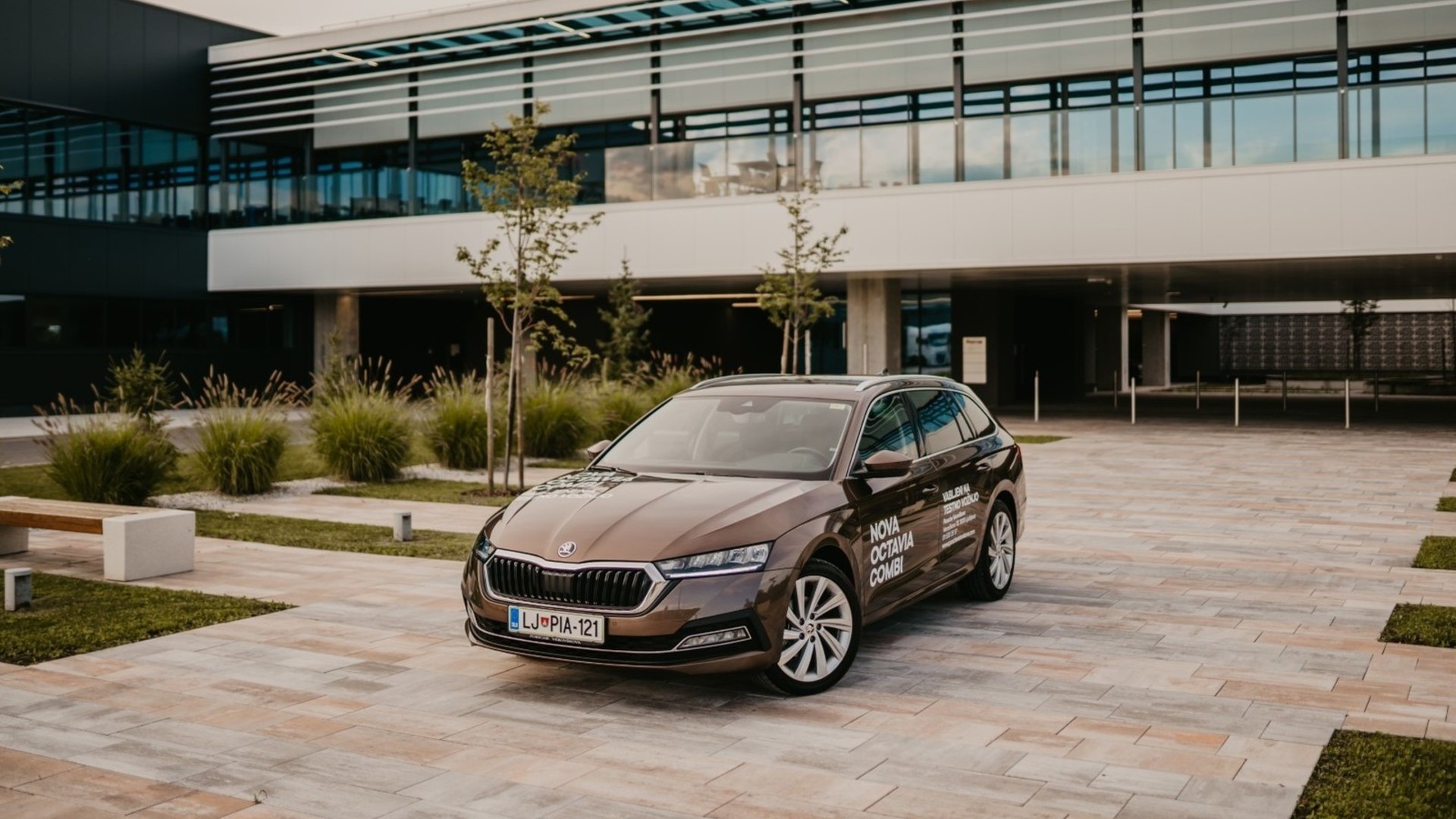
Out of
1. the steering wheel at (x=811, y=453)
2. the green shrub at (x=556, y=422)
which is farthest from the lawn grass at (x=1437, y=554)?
the green shrub at (x=556, y=422)

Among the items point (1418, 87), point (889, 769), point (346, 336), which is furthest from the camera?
point (346, 336)

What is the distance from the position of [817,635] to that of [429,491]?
9.85 metres

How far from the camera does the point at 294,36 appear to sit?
3130cm

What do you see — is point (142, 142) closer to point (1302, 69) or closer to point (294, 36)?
point (294, 36)

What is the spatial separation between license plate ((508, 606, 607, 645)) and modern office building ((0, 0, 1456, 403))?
18.5 metres

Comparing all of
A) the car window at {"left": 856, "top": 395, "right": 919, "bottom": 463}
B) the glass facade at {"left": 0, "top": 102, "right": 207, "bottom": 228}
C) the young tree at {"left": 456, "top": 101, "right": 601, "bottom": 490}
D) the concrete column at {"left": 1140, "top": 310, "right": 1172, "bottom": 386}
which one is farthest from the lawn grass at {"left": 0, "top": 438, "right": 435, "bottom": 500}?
the concrete column at {"left": 1140, "top": 310, "right": 1172, "bottom": 386}

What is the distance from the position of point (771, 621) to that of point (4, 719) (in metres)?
3.58

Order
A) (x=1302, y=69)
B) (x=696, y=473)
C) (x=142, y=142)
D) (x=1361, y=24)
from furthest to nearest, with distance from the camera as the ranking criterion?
(x=142, y=142)
(x=1302, y=69)
(x=1361, y=24)
(x=696, y=473)

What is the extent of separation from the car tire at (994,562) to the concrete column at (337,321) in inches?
1074

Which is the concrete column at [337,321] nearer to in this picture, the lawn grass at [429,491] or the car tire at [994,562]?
the lawn grass at [429,491]

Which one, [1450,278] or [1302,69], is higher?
[1302,69]

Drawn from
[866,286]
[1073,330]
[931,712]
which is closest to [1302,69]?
[866,286]

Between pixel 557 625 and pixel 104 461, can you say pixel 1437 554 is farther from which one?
pixel 104 461

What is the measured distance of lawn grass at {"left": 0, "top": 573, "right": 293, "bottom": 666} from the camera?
7152mm
